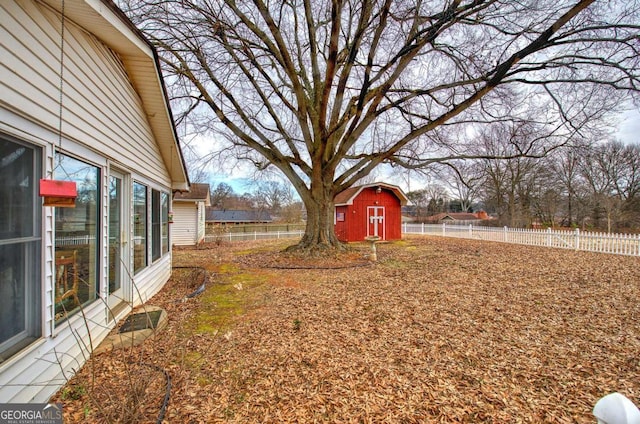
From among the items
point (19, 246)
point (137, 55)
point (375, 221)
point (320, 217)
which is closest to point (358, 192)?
point (375, 221)

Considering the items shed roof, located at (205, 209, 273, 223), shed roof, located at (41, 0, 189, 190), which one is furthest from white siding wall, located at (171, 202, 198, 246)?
shed roof, located at (205, 209, 273, 223)

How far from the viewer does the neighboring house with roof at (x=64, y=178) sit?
2.05 meters

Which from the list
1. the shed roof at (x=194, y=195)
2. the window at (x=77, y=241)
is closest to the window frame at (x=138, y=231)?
the window at (x=77, y=241)

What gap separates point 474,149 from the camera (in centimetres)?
1120

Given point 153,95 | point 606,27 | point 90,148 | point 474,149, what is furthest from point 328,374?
point 474,149

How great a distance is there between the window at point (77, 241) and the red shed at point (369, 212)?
12166 mm

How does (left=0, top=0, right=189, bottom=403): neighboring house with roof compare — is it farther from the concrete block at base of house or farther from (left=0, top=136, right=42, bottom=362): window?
the concrete block at base of house

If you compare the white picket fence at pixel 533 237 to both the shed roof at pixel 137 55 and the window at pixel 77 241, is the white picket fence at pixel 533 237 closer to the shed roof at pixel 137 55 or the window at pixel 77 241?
the window at pixel 77 241

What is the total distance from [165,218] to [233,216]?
94.5 feet

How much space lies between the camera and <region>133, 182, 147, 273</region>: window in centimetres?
479

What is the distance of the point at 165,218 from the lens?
7.12 m

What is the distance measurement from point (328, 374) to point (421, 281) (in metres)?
4.27

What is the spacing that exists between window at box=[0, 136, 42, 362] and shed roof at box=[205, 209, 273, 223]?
30.9 meters

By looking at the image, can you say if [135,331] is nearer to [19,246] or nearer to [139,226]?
[19,246]
